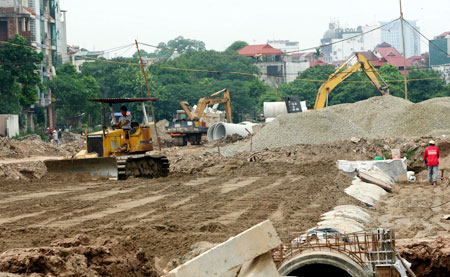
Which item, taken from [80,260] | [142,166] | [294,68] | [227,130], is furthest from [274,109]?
[294,68]

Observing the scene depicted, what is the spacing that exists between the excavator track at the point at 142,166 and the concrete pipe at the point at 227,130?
23839mm

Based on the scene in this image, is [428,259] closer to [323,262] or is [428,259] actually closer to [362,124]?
[323,262]

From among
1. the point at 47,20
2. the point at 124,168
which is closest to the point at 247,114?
the point at 47,20

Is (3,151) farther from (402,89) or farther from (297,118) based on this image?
(402,89)

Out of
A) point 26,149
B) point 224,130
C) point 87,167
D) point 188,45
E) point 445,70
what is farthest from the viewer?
point 188,45

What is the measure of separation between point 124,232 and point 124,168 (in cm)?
979

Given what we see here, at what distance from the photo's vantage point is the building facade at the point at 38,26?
62.2 meters

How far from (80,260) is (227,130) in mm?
40012

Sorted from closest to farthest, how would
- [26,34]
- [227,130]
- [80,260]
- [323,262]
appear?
[80,260]
[323,262]
[227,130]
[26,34]

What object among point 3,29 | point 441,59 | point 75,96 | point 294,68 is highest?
point 441,59

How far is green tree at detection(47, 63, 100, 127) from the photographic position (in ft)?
201

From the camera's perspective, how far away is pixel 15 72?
169 feet

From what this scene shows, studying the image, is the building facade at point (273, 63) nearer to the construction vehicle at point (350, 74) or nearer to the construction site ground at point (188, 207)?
the construction vehicle at point (350, 74)

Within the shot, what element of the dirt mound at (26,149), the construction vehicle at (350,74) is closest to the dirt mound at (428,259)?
the dirt mound at (26,149)
